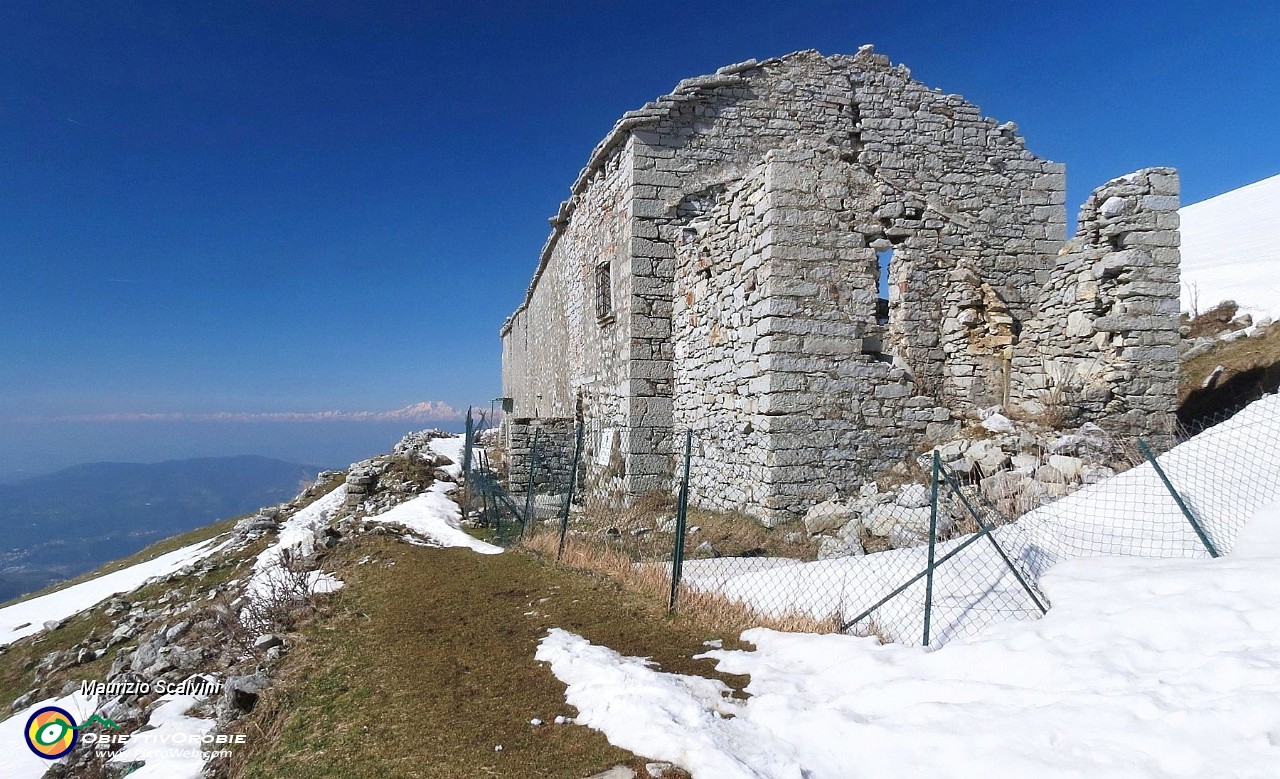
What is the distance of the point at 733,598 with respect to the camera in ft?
19.4

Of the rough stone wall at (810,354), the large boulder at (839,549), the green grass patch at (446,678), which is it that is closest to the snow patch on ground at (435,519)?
the green grass patch at (446,678)

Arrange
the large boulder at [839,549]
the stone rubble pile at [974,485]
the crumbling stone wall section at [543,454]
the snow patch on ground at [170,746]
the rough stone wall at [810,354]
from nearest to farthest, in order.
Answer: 1. the snow patch on ground at [170,746]
2. the large boulder at [839,549]
3. the stone rubble pile at [974,485]
4. the rough stone wall at [810,354]
5. the crumbling stone wall section at [543,454]

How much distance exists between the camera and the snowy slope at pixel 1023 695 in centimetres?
272

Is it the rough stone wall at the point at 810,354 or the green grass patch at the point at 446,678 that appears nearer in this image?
the green grass patch at the point at 446,678

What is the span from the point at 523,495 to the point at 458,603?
553 cm

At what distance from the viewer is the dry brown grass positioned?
5070mm

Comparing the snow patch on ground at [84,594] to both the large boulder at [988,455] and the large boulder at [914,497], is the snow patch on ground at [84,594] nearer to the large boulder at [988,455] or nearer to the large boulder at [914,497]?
the large boulder at [914,497]

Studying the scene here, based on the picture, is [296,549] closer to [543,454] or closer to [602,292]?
[543,454]

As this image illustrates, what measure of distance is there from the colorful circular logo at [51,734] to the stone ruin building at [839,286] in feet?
24.1

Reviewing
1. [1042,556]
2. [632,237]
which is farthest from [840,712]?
[632,237]

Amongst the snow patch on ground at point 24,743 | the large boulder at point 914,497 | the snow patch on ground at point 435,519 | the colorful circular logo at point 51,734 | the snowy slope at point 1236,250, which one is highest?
the snowy slope at point 1236,250

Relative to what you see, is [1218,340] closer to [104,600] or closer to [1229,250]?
[1229,250]

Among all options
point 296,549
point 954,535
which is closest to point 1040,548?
point 954,535

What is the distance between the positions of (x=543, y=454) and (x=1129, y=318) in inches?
396
